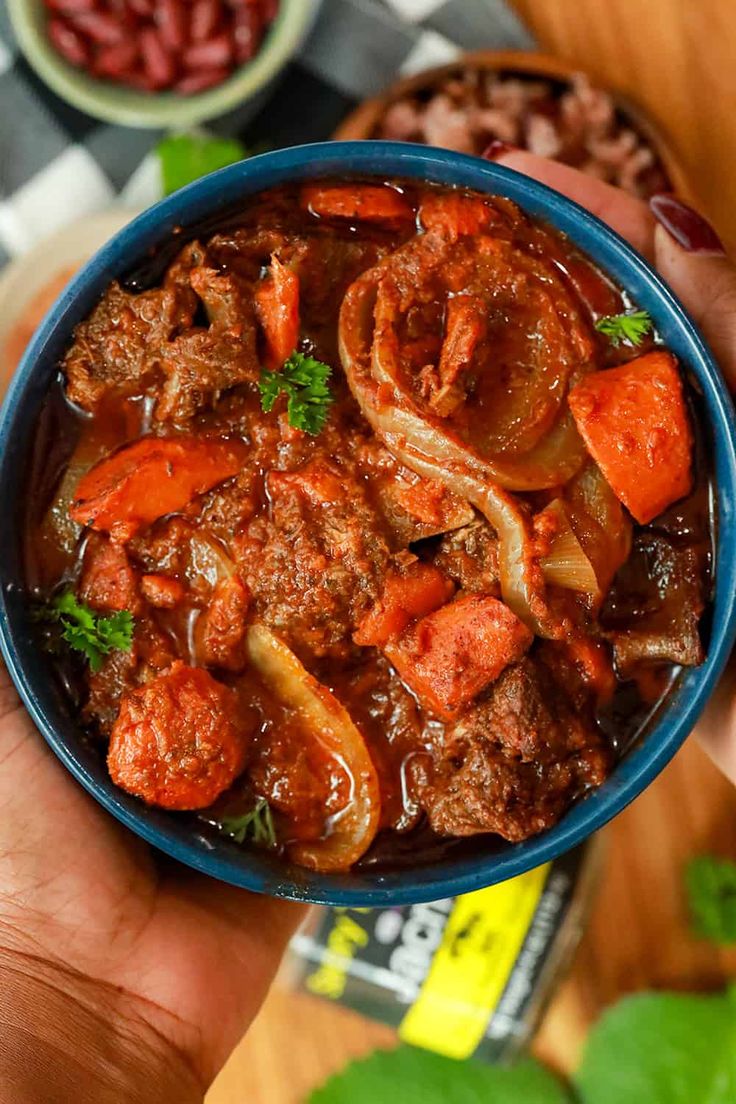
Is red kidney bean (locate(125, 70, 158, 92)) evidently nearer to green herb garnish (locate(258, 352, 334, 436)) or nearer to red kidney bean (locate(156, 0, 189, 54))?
red kidney bean (locate(156, 0, 189, 54))

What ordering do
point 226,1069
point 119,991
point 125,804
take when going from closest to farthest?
point 125,804 → point 119,991 → point 226,1069

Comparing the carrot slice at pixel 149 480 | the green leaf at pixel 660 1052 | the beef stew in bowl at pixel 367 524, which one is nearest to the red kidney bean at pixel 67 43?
the beef stew in bowl at pixel 367 524

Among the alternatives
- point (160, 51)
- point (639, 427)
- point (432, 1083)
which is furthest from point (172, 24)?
point (432, 1083)

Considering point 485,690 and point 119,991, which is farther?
point 119,991

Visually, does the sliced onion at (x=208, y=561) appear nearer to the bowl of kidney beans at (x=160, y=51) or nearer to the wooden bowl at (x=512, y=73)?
the wooden bowl at (x=512, y=73)

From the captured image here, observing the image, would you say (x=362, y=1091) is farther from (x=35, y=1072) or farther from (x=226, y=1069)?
(x=35, y=1072)

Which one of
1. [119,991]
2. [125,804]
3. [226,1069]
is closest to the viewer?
Answer: [125,804]

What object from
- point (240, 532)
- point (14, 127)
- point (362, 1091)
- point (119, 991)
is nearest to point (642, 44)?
point (14, 127)

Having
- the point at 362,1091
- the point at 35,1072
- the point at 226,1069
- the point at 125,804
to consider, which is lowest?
the point at 362,1091
